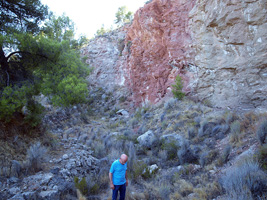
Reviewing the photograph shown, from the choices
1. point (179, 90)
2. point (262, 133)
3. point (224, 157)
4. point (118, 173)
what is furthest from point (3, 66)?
point (179, 90)

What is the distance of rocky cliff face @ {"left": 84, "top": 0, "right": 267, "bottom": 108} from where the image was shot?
9680mm

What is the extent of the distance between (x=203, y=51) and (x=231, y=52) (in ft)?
5.85

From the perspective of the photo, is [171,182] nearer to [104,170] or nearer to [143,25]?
[104,170]

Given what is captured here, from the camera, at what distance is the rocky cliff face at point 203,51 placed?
31.8 ft

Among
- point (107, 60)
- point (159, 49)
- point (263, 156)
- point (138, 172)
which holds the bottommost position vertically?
point (138, 172)

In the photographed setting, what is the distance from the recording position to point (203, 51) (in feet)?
39.3

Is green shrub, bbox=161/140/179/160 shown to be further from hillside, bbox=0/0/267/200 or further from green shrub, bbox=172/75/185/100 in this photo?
green shrub, bbox=172/75/185/100

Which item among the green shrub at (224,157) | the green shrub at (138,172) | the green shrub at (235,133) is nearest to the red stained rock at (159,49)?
the green shrub at (235,133)

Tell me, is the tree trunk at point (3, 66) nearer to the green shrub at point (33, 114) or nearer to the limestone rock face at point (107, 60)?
the green shrub at point (33, 114)

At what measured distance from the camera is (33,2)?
809 cm

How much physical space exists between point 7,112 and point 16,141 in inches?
52.7

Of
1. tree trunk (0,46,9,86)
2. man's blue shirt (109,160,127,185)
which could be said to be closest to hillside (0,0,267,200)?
man's blue shirt (109,160,127,185)

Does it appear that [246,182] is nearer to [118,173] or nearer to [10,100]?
[118,173]

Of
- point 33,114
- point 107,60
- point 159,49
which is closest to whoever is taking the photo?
point 33,114
